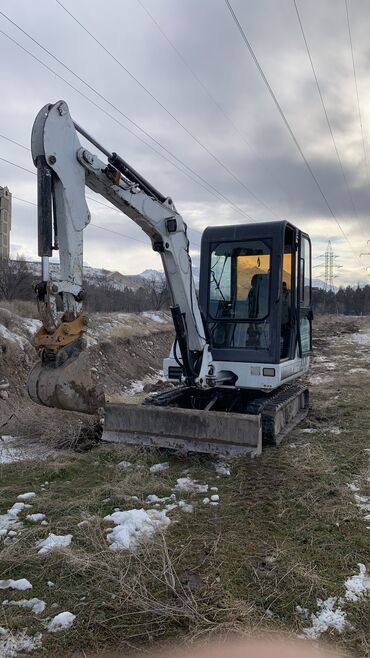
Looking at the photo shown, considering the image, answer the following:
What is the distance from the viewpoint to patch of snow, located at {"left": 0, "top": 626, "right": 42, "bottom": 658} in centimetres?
277

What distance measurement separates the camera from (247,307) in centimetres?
742

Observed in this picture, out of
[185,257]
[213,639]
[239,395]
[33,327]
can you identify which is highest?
[185,257]

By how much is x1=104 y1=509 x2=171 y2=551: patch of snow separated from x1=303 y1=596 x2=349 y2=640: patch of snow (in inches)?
54.7

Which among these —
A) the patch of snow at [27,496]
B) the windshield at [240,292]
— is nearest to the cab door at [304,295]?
the windshield at [240,292]

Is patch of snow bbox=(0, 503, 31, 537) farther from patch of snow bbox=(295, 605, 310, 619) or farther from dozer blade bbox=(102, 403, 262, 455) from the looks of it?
patch of snow bbox=(295, 605, 310, 619)

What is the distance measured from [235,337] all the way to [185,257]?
4.72ft

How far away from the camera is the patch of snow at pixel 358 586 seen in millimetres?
3289

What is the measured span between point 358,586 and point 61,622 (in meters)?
1.91

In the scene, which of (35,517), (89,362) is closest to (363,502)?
(35,517)

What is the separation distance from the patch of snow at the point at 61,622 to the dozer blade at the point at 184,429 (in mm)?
3119

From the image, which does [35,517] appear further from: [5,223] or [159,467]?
[5,223]

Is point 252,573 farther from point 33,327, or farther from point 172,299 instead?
point 33,327

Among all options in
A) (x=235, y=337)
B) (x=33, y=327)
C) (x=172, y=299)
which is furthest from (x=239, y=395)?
(x=33, y=327)

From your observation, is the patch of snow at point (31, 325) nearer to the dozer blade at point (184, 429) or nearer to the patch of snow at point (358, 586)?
the dozer blade at point (184, 429)
